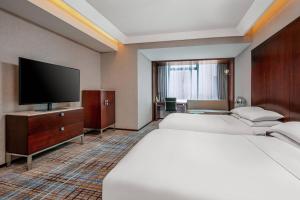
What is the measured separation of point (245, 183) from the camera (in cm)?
87

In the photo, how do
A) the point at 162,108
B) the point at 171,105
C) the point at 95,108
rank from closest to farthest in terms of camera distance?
the point at 95,108
the point at 171,105
the point at 162,108

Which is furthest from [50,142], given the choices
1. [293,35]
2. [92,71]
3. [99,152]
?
[293,35]

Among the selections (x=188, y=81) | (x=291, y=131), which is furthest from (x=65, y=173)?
(x=188, y=81)

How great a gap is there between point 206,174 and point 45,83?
287 cm

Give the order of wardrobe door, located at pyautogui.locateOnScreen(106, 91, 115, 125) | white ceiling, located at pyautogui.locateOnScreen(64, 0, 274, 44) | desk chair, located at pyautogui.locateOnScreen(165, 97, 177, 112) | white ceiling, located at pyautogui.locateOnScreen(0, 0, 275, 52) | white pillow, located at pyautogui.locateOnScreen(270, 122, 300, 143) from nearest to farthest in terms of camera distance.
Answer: white pillow, located at pyautogui.locateOnScreen(270, 122, 300, 143) → white ceiling, located at pyautogui.locateOnScreen(0, 0, 275, 52) → white ceiling, located at pyautogui.locateOnScreen(64, 0, 274, 44) → wardrobe door, located at pyautogui.locateOnScreen(106, 91, 115, 125) → desk chair, located at pyautogui.locateOnScreen(165, 97, 177, 112)

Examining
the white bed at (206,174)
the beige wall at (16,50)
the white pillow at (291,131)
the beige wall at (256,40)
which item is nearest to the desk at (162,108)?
the beige wall at (256,40)

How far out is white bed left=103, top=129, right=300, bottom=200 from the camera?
816mm

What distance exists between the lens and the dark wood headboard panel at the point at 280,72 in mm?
2205

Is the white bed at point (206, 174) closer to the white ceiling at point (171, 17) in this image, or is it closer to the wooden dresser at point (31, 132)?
the wooden dresser at point (31, 132)

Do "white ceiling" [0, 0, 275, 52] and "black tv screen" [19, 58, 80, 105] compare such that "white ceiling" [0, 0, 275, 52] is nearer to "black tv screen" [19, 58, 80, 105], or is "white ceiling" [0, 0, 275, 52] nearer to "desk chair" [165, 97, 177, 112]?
"black tv screen" [19, 58, 80, 105]

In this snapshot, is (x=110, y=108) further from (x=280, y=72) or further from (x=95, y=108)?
(x=280, y=72)

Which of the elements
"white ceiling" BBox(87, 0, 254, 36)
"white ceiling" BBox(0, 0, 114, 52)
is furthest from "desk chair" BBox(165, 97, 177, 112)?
"white ceiling" BBox(0, 0, 114, 52)

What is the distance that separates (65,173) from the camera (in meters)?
2.20

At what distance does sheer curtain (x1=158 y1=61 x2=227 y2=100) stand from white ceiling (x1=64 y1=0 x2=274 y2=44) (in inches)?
110
